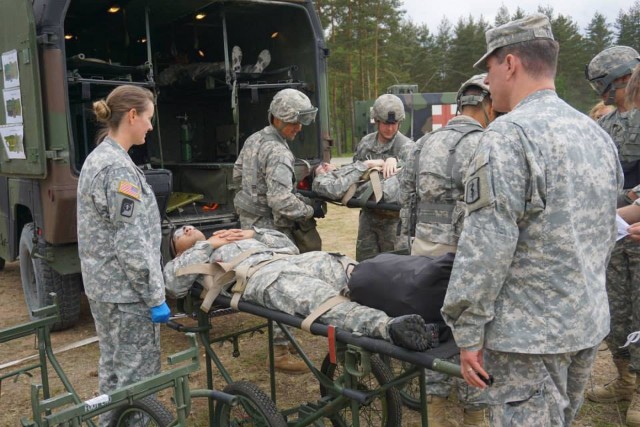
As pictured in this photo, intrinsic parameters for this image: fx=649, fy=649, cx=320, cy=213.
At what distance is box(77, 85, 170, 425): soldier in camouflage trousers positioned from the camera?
266 centimetres

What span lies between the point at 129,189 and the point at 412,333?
4.25 ft

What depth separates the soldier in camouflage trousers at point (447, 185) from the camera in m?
3.08

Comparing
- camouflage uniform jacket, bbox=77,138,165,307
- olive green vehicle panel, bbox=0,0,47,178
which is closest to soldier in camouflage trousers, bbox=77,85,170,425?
camouflage uniform jacket, bbox=77,138,165,307

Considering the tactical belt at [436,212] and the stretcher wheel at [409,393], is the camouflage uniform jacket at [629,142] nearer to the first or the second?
the tactical belt at [436,212]

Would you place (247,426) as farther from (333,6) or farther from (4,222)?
(333,6)

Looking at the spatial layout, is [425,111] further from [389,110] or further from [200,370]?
[200,370]

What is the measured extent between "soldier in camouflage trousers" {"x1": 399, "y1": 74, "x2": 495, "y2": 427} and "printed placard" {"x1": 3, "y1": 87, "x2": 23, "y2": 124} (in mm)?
2929

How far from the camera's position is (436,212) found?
3178 millimetres

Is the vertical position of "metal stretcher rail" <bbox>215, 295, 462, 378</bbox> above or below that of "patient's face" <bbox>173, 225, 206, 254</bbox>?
below

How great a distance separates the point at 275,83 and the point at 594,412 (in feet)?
11.8

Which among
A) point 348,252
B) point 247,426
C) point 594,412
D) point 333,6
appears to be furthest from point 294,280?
point 333,6

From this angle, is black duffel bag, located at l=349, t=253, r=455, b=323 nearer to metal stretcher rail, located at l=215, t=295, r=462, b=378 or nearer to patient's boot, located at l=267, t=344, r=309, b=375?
metal stretcher rail, located at l=215, t=295, r=462, b=378

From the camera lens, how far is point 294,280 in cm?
282

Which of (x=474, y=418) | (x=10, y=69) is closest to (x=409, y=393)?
(x=474, y=418)
